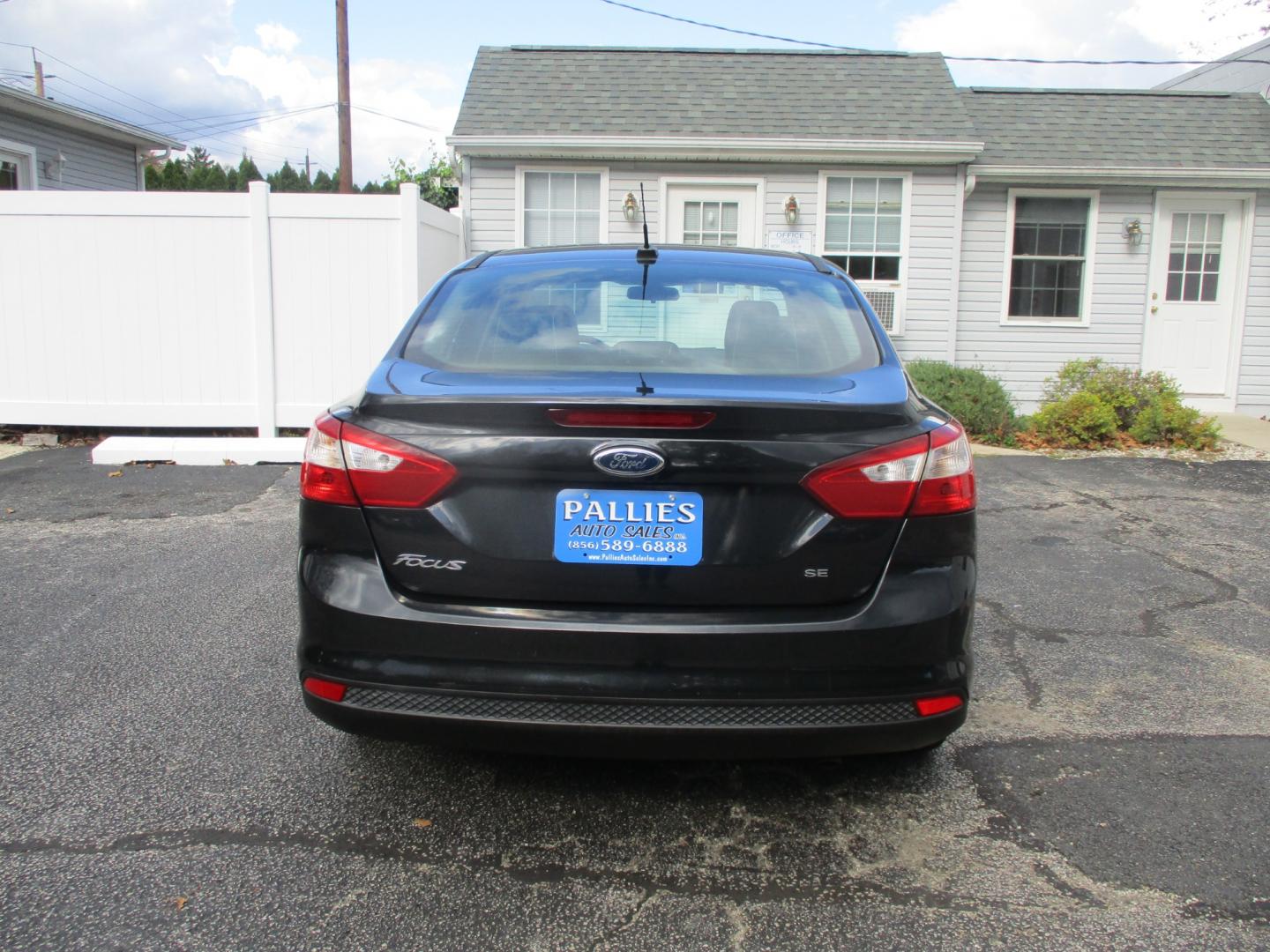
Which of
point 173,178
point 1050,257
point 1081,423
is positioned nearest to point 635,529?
point 1081,423

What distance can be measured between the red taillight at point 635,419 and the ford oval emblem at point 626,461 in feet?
0.20

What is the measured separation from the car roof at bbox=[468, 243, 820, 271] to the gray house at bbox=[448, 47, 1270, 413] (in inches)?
306

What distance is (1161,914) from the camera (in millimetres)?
2234

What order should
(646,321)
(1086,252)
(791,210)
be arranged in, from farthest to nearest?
(1086,252) < (791,210) < (646,321)

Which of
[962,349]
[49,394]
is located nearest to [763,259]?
[49,394]

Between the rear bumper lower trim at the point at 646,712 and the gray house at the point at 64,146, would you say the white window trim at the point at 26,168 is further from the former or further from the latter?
the rear bumper lower trim at the point at 646,712

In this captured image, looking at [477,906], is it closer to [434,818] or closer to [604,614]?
[434,818]

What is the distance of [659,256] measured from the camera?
10.5 ft

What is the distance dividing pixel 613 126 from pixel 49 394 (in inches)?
250

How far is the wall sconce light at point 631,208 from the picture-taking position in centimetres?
1100

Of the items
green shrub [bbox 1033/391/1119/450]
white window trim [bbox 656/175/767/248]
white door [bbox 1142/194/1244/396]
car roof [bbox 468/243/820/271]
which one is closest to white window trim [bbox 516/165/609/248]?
white window trim [bbox 656/175/767/248]

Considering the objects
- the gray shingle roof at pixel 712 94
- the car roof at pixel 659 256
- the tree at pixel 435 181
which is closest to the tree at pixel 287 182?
the tree at pixel 435 181

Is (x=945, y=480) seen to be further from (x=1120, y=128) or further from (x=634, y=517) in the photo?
(x=1120, y=128)

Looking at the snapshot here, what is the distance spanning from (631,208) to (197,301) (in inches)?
187
